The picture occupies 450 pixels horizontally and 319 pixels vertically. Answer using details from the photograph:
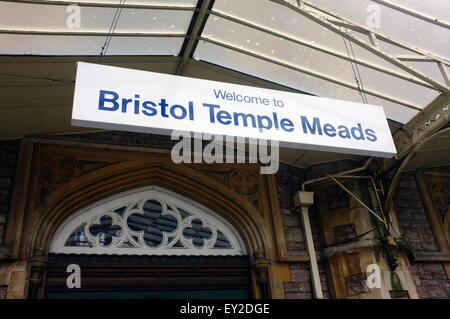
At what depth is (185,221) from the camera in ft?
18.0

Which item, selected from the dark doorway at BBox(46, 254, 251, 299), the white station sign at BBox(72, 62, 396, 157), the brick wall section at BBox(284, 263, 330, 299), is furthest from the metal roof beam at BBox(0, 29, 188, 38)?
the brick wall section at BBox(284, 263, 330, 299)

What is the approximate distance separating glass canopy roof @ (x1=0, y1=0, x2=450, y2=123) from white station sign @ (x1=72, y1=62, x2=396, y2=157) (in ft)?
2.72

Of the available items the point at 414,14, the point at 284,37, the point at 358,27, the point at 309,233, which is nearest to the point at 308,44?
the point at 284,37

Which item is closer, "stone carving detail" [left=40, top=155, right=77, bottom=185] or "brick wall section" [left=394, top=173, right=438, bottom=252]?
"stone carving detail" [left=40, top=155, right=77, bottom=185]

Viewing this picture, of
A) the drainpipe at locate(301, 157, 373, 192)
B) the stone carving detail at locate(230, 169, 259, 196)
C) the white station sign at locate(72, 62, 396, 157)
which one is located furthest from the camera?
the stone carving detail at locate(230, 169, 259, 196)

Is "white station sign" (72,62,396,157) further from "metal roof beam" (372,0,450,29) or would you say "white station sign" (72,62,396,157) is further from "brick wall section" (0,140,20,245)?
"brick wall section" (0,140,20,245)

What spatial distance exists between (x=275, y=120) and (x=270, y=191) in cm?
286

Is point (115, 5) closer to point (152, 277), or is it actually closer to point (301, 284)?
point (152, 277)

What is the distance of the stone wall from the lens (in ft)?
17.7

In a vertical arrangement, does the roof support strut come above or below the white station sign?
above

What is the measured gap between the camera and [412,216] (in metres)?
5.96

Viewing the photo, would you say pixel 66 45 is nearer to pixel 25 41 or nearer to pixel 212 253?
pixel 25 41

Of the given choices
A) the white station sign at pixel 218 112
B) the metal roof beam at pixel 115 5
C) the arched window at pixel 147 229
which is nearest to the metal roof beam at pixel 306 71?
the metal roof beam at pixel 115 5

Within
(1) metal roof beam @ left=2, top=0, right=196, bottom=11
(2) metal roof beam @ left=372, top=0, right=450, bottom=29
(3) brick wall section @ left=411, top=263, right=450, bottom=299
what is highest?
(1) metal roof beam @ left=2, top=0, right=196, bottom=11
